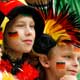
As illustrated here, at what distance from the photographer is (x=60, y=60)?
1.27m

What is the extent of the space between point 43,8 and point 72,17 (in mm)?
117

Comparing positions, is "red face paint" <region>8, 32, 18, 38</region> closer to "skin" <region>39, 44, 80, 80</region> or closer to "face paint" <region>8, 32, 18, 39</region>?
"face paint" <region>8, 32, 18, 39</region>

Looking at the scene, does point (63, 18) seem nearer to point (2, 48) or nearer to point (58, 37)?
point (58, 37)

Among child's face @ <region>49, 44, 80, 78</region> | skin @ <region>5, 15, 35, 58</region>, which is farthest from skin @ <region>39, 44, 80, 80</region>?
skin @ <region>5, 15, 35, 58</region>

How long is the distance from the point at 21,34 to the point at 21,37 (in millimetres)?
11

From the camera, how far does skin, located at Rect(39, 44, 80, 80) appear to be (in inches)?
49.9

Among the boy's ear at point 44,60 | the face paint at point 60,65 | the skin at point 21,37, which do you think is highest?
the skin at point 21,37

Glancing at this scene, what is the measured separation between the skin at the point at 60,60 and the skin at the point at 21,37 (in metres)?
0.10

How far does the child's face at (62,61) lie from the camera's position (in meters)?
1.27

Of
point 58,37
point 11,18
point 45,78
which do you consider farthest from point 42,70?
point 11,18

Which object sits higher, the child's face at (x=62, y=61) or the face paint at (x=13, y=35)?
the face paint at (x=13, y=35)

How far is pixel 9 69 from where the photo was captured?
1162mm

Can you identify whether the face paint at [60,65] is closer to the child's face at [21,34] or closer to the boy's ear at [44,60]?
the boy's ear at [44,60]

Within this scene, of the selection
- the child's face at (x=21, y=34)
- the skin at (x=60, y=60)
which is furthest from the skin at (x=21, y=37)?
the skin at (x=60, y=60)
